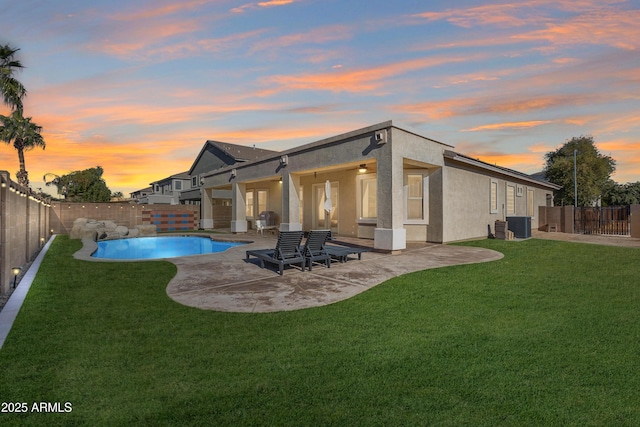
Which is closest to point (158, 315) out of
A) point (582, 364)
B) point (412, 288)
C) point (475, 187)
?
point (412, 288)

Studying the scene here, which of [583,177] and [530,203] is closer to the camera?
[530,203]

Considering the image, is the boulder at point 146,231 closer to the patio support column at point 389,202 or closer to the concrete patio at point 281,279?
the concrete patio at point 281,279

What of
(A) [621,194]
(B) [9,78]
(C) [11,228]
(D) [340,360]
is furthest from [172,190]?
(A) [621,194]

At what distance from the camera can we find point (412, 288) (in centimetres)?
639

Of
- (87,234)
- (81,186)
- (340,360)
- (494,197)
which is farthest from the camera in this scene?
(81,186)

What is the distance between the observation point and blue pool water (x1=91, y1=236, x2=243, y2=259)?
576 inches

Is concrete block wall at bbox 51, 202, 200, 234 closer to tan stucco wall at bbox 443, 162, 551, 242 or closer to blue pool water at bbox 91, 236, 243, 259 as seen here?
blue pool water at bbox 91, 236, 243, 259

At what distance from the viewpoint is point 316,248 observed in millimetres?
9047

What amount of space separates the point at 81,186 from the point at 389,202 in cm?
5622

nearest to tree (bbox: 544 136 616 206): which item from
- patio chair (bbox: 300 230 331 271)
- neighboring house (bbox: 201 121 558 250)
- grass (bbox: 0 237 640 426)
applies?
neighboring house (bbox: 201 121 558 250)

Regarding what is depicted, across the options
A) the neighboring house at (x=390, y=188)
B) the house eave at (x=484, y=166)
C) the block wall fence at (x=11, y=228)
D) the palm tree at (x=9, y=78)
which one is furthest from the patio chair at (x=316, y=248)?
the palm tree at (x=9, y=78)

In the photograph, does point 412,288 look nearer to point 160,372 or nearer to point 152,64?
point 160,372

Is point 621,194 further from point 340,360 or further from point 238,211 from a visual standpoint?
point 340,360

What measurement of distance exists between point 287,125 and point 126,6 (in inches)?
384
